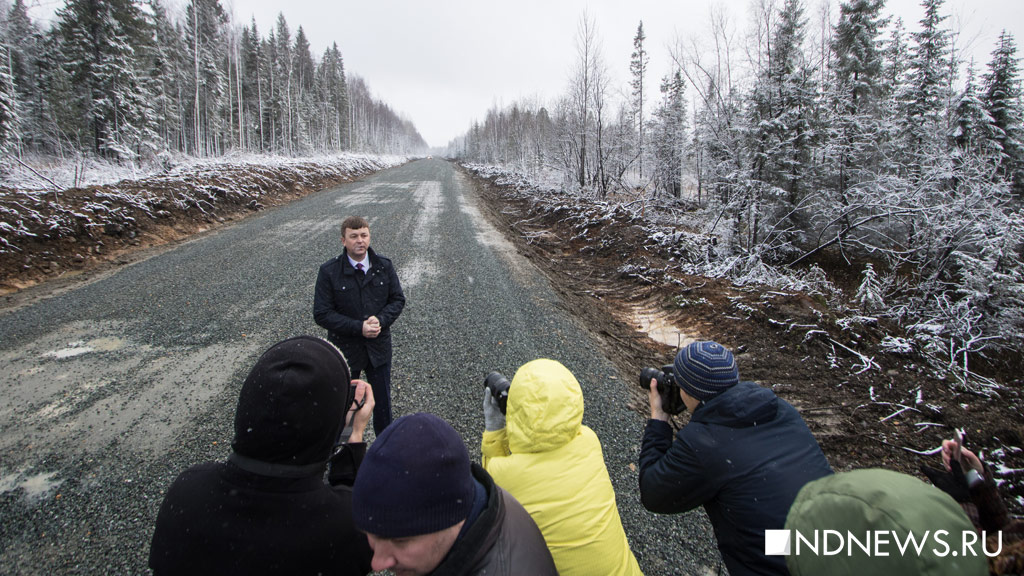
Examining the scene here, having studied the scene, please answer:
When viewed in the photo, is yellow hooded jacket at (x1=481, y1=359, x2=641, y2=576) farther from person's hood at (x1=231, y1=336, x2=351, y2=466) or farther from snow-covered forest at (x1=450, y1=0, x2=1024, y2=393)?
snow-covered forest at (x1=450, y1=0, x2=1024, y2=393)

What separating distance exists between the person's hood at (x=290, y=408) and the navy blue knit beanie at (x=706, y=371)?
4.94ft

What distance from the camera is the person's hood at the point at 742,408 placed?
1.71m

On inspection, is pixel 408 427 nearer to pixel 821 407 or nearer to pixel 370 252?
pixel 370 252

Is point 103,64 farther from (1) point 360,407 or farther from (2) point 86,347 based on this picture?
(1) point 360,407

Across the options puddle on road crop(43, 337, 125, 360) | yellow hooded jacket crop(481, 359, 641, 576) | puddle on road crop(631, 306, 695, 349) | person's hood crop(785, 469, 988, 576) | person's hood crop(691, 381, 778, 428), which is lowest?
puddle on road crop(631, 306, 695, 349)

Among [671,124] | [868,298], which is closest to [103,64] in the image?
[868,298]

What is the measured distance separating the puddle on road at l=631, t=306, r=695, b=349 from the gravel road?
1.26m

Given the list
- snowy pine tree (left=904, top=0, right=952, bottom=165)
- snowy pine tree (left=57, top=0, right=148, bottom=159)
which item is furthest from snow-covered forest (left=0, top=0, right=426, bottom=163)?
snowy pine tree (left=904, top=0, right=952, bottom=165)

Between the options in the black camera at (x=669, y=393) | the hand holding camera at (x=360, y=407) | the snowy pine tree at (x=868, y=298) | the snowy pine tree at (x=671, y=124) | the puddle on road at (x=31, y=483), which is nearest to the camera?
the hand holding camera at (x=360, y=407)

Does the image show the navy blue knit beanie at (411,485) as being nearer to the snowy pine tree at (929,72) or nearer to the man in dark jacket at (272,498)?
the man in dark jacket at (272,498)

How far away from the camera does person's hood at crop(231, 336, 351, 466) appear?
1.20 m

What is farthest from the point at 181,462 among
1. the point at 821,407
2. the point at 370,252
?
the point at 821,407

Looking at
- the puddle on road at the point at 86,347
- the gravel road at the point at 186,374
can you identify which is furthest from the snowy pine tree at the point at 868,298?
the puddle on road at the point at 86,347

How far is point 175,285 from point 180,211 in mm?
5645
